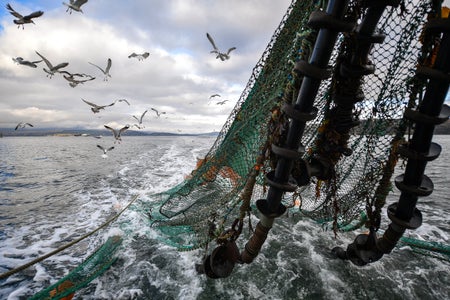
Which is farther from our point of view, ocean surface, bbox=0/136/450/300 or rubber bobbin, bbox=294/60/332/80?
ocean surface, bbox=0/136/450/300

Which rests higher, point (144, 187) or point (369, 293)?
point (369, 293)

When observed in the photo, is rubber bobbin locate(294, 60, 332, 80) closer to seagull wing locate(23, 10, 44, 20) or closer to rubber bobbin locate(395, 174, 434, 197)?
rubber bobbin locate(395, 174, 434, 197)

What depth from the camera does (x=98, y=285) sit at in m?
4.77

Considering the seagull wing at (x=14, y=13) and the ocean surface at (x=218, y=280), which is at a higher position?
the seagull wing at (x=14, y=13)

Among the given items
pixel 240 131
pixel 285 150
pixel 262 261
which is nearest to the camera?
pixel 285 150

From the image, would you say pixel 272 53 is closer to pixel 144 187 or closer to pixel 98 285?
pixel 98 285

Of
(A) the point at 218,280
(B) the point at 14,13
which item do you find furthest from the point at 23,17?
(A) the point at 218,280

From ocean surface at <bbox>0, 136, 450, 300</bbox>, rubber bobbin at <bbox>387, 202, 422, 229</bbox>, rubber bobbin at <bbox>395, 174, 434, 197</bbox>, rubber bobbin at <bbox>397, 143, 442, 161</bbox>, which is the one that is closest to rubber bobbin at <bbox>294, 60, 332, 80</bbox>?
rubber bobbin at <bbox>397, 143, 442, 161</bbox>

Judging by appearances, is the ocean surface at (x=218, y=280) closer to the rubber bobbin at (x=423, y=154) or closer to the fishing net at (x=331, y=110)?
the fishing net at (x=331, y=110)

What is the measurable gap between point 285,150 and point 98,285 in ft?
17.5

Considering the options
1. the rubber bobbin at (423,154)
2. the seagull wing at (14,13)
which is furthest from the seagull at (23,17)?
the rubber bobbin at (423,154)

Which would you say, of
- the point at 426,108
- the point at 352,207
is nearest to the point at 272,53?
the point at 426,108

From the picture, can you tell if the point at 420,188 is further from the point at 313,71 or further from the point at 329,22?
the point at 329,22

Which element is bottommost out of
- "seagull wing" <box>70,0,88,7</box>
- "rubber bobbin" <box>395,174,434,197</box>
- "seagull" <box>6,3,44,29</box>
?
"rubber bobbin" <box>395,174,434,197</box>
